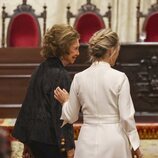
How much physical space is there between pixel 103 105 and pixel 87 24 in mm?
4758

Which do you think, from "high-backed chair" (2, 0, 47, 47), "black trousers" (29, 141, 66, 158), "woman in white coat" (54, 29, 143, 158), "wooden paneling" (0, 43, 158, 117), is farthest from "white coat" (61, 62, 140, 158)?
"high-backed chair" (2, 0, 47, 47)

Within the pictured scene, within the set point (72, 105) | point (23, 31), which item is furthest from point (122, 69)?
point (72, 105)

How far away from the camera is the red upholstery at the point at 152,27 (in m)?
6.52

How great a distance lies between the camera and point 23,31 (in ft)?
21.7

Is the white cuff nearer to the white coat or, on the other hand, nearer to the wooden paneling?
the white coat

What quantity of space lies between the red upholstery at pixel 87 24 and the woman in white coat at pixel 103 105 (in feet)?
15.1

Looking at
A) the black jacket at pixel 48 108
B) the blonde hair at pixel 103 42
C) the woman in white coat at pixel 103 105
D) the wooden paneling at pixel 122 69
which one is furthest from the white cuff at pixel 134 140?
the wooden paneling at pixel 122 69

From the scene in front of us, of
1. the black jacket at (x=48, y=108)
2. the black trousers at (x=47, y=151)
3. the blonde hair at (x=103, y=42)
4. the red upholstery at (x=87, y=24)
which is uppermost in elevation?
the red upholstery at (x=87, y=24)

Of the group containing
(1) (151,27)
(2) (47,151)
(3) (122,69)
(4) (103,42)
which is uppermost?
(1) (151,27)

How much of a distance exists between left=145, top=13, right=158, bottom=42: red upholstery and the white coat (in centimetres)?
463

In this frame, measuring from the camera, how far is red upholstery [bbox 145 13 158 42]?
6521 millimetres

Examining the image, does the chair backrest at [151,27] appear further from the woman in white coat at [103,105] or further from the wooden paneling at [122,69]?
the woman in white coat at [103,105]

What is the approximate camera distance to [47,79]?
204cm

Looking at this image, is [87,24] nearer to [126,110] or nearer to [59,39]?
[59,39]
